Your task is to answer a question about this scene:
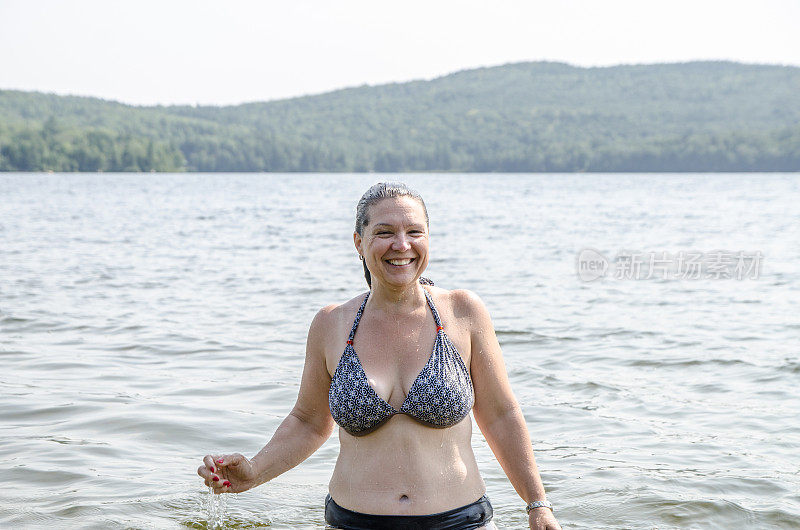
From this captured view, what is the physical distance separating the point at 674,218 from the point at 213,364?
1496 inches

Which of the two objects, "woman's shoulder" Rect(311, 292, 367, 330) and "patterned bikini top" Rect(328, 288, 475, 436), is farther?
"woman's shoulder" Rect(311, 292, 367, 330)

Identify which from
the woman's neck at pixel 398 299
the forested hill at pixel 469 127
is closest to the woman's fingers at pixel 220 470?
the woman's neck at pixel 398 299

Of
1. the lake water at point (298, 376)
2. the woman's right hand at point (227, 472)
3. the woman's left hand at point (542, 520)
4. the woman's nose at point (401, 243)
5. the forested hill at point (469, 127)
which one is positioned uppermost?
the forested hill at point (469, 127)

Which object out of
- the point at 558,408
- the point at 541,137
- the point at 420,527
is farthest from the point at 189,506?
the point at 541,137

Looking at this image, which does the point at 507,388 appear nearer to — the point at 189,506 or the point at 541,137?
the point at 189,506

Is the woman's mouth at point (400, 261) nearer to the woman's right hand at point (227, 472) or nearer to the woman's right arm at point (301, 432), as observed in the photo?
the woman's right arm at point (301, 432)

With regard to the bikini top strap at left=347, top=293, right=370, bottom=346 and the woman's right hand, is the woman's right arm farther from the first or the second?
the bikini top strap at left=347, top=293, right=370, bottom=346

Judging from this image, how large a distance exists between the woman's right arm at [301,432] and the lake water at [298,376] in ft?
7.16

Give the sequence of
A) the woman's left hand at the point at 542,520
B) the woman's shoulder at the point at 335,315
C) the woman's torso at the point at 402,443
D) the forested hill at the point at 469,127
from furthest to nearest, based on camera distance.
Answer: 1. the forested hill at the point at 469,127
2. the woman's shoulder at the point at 335,315
3. the woman's torso at the point at 402,443
4. the woman's left hand at the point at 542,520

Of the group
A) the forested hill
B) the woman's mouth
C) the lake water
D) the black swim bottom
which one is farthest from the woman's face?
the forested hill

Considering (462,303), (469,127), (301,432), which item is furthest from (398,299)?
(469,127)

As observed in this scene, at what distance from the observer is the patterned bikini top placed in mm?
3785

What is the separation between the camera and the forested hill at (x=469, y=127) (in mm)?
143500

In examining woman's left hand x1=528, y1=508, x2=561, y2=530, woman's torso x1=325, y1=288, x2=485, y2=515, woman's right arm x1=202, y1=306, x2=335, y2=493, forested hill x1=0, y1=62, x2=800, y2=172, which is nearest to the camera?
woman's left hand x1=528, y1=508, x2=561, y2=530
